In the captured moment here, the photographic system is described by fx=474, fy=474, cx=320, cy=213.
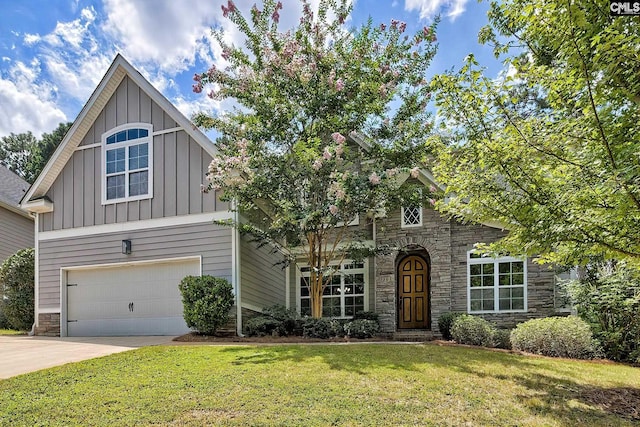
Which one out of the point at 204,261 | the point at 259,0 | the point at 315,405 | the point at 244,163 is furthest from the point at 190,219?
the point at 315,405

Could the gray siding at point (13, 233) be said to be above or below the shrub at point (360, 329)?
above

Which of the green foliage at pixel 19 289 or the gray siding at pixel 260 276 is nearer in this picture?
the gray siding at pixel 260 276

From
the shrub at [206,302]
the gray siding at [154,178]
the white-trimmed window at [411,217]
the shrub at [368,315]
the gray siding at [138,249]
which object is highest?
the gray siding at [154,178]

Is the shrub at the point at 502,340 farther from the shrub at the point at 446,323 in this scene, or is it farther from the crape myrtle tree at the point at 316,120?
the crape myrtle tree at the point at 316,120

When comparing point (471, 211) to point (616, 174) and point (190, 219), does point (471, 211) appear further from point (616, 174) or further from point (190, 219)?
point (190, 219)

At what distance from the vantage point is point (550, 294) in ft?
36.8

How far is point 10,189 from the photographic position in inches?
731

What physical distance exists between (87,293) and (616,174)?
12316 millimetres

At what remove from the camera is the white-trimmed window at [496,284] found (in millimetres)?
11566

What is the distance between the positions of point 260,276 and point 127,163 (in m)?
4.52

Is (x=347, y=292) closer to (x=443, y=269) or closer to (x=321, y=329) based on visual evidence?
(x=443, y=269)

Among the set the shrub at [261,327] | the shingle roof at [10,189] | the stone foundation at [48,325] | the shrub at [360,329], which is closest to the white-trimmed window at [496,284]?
the shrub at [360,329]

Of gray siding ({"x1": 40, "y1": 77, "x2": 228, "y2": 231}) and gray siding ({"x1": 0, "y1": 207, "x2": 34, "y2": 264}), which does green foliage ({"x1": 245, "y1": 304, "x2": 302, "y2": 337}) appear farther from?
gray siding ({"x1": 0, "y1": 207, "x2": 34, "y2": 264})

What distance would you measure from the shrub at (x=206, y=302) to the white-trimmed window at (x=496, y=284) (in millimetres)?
5978
